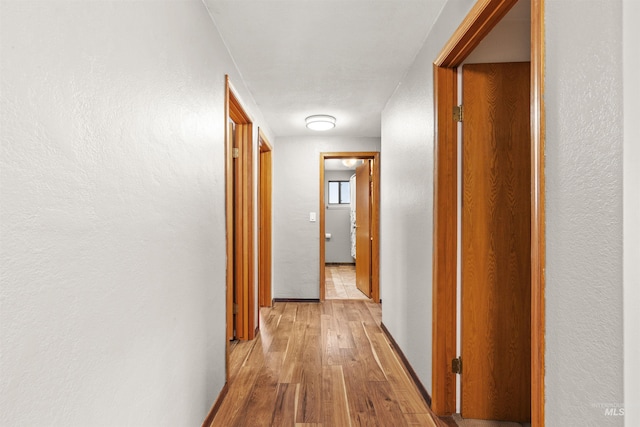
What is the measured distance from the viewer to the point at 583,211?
89cm

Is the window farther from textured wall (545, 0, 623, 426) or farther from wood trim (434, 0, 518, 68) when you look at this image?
textured wall (545, 0, 623, 426)

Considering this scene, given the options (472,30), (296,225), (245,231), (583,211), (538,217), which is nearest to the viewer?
(583,211)

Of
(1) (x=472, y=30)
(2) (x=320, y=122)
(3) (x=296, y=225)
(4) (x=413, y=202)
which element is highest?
(2) (x=320, y=122)

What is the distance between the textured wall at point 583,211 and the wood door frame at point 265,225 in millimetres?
3402

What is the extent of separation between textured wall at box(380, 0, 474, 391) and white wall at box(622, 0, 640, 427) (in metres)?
0.98

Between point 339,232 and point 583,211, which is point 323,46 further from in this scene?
point 339,232

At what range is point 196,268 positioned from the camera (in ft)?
5.48

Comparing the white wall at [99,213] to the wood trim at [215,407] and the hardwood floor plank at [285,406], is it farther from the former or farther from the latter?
the hardwood floor plank at [285,406]

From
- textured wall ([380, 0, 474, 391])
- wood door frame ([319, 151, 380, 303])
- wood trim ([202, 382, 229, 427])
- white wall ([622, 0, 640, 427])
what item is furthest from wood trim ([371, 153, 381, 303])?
white wall ([622, 0, 640, 427])

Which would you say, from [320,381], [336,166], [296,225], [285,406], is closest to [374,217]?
[296,225]

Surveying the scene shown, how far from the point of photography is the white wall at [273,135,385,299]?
4.54 metres

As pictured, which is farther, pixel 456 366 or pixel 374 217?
pixel 374 217

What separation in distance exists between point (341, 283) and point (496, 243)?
4.18 metres

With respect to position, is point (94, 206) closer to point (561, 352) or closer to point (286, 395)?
point (561, 352)
